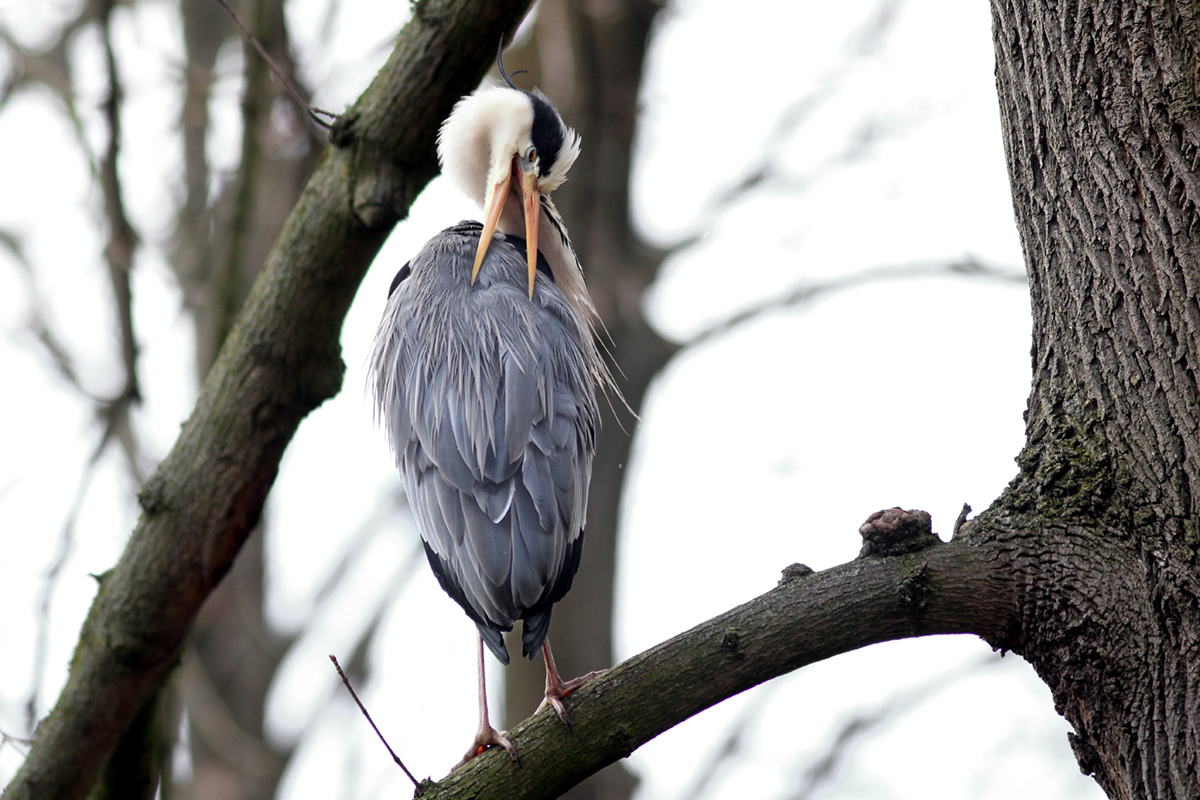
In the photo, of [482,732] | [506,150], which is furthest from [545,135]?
[482,732]

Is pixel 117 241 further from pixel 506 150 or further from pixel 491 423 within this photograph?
pixel 491 423

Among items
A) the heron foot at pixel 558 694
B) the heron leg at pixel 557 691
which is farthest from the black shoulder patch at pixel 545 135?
the heron foot at pixel 558 694

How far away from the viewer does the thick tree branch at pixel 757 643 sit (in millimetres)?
2359

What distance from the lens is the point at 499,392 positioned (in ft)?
11.6

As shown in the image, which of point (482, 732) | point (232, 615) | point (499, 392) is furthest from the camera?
point (232, 615)

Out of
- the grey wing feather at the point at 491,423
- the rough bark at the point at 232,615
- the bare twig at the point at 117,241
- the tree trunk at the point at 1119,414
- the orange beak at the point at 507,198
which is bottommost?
the tree trunk at the point at 1119,414

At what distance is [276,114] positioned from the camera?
6.68 m

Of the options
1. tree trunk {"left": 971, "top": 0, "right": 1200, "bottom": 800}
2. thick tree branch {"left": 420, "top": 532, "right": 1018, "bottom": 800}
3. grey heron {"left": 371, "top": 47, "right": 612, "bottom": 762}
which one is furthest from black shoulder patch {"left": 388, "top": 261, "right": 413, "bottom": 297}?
tree trunk {"left": 971, "top": 0, "right": 1200, "bottom": 800}

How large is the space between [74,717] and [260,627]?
18.3ft

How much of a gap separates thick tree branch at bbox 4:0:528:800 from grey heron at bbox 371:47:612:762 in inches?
11.4

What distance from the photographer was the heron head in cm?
450

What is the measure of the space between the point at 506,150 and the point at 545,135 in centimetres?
20

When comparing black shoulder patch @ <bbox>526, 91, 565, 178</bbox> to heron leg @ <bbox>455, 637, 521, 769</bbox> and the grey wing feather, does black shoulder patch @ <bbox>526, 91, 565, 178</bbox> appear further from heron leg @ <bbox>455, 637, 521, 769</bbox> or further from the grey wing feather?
heron leg @ <bbox>455, 637, 521, 769</bbox>

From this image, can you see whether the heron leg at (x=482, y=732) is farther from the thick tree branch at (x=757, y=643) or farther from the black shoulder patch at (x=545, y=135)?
the black shoulder patch at (x=545, y=135)
